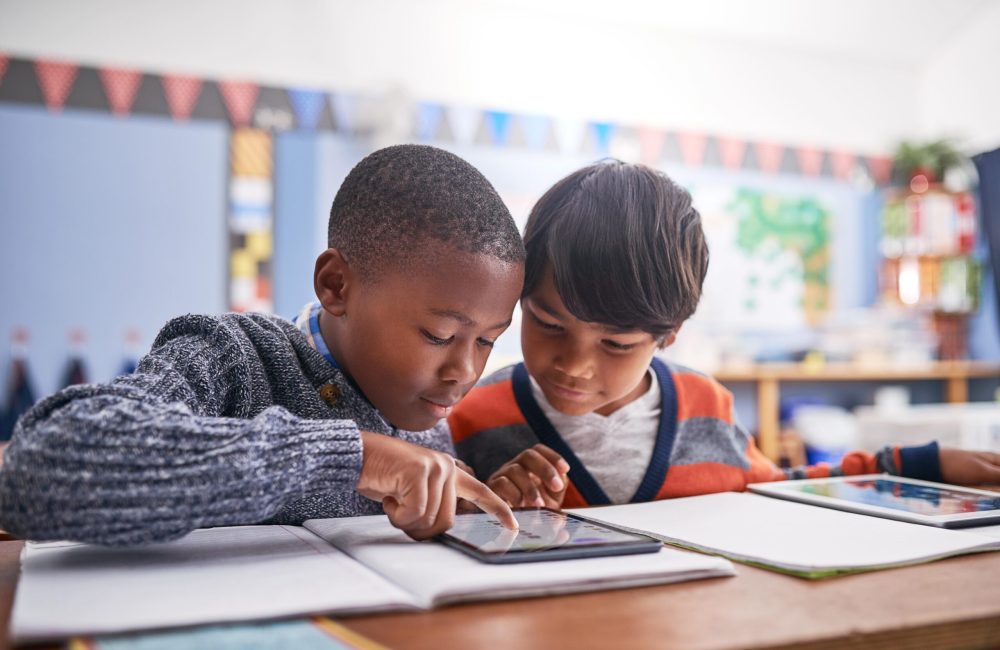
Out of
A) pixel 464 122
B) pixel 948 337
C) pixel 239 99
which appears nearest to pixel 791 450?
pixel 948 337

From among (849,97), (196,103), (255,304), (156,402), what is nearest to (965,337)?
(849,97)

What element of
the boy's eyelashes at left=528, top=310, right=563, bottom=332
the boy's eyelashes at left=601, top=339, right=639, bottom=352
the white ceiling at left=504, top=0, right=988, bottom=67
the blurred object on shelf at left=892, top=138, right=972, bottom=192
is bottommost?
the boy's eyelashes at left=601, top=339, right=639, bottom=352

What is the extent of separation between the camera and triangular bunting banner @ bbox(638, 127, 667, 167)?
4.01 meters

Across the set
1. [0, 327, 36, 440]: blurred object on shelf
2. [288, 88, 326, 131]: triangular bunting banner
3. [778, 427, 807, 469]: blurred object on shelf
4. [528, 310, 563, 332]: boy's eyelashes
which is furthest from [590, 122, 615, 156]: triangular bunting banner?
[528, 310, 563, 332]: boy's eyelashes

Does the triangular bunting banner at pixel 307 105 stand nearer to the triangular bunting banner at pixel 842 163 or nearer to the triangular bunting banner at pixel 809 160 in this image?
the triangular bunting banner at pixel 809 160

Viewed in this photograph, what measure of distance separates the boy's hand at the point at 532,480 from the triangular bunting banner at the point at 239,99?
277 cm

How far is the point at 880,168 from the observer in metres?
4.52

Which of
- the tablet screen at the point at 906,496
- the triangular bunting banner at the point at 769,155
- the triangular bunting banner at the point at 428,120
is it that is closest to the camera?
the tablet screen at the point at 906,496

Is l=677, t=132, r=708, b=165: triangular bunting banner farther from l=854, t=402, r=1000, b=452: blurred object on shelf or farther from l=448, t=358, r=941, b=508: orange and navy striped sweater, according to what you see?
l=448, t=358, r=941, b=508: orange and navy striped sweater

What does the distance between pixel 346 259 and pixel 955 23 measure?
4332 millimetres

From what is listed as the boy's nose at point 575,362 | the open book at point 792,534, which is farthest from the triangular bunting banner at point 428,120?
the open book at point 792,534

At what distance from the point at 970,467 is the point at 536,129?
117 inches

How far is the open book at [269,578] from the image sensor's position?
444 mm

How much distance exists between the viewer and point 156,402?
0.62 meters
